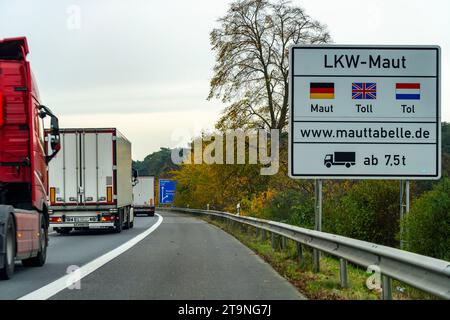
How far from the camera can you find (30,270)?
14305 mm

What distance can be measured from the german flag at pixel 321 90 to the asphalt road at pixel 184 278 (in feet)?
10.4

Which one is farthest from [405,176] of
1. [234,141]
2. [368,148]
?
[234,141]

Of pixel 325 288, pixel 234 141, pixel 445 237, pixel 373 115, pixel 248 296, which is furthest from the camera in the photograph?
pixel 234 141

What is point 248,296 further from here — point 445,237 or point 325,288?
point 445,237

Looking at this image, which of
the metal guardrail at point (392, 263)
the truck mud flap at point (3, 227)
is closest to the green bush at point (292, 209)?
the metal guardrail at point (392, 263)

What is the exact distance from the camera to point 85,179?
27906 mm

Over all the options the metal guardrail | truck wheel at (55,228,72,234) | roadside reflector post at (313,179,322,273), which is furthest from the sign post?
truck wheel at (55,228,72,234)

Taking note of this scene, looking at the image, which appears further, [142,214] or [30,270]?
[142,214]

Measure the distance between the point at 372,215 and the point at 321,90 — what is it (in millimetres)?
5945

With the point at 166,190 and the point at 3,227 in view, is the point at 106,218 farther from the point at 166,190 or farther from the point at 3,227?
the point at 166,190

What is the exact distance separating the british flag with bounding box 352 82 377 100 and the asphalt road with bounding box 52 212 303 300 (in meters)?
3.44

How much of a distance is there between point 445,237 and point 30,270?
7406 mm

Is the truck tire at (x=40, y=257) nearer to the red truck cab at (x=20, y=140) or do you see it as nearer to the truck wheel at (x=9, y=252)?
the red truck cab at (x=20, y=140)

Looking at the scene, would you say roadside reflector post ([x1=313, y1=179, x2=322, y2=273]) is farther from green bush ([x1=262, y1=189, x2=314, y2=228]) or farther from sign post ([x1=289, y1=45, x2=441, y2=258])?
green bush ([x1=262, y1=189, x2=314, y2=228])
